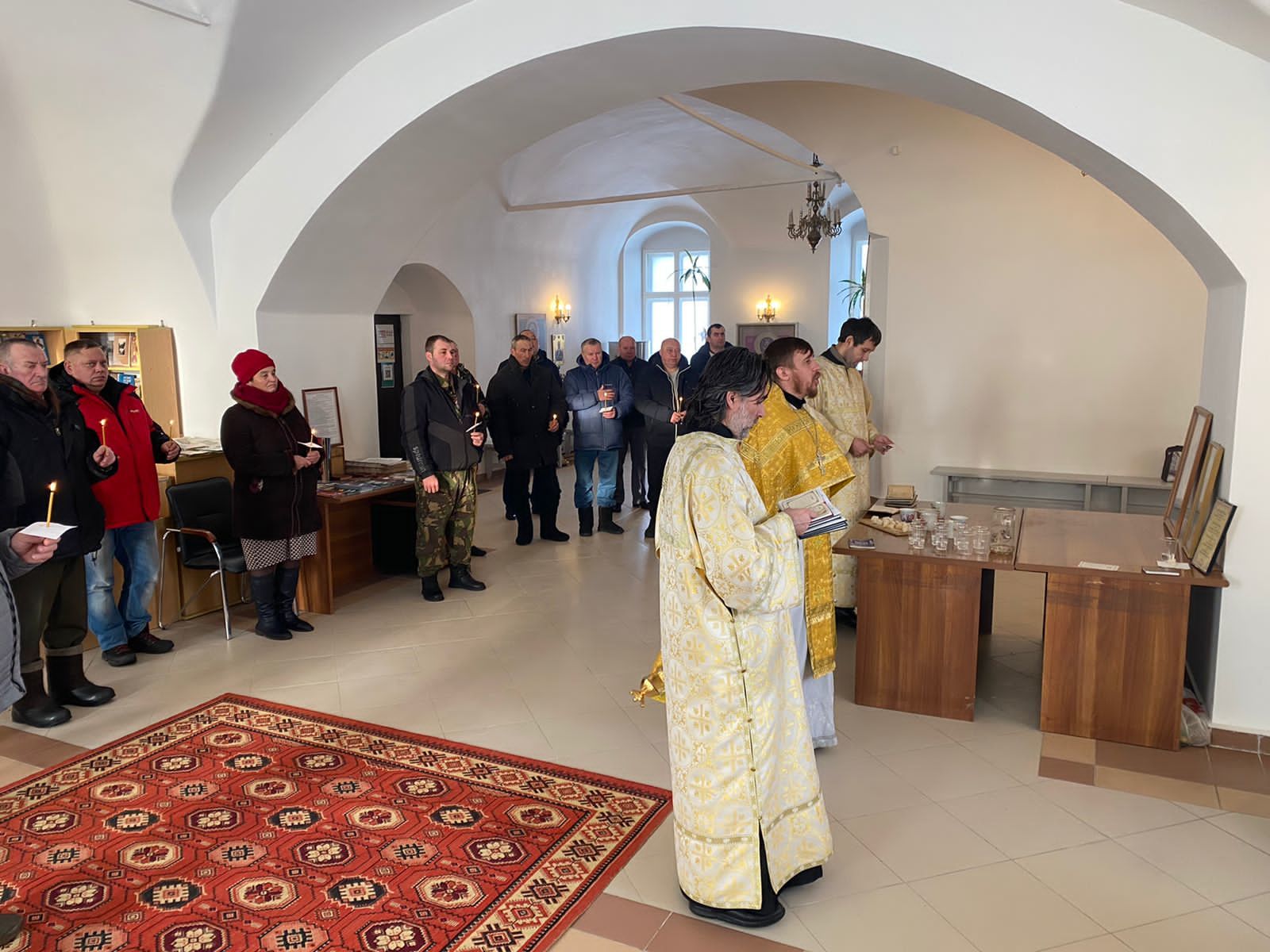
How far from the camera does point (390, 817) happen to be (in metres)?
3.41

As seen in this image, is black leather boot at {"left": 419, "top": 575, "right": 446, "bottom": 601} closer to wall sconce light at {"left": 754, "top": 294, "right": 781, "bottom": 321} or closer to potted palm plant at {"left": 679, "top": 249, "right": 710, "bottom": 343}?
wall sconce light at {"left": 754, "top": 294, "right": 781, "bottom": 321}

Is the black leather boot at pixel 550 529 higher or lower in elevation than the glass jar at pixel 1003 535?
lower

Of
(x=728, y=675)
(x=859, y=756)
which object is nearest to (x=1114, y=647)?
(x=859, y=756)

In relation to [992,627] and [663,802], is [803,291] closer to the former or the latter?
[992,627]

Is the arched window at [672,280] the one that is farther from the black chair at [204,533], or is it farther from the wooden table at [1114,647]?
the wooden table at [1114,647]

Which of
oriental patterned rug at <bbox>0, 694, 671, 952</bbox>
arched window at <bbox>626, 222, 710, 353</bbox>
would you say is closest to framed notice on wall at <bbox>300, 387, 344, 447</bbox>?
oriental patterned rug at <bbox>0, 694, 671, 952</bbox>

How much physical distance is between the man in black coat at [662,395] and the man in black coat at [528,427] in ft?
2.37

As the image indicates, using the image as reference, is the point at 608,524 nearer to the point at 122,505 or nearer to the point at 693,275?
the point at 122,505

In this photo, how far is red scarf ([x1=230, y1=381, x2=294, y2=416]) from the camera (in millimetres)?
5160

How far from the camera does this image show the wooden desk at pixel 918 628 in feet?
13.6

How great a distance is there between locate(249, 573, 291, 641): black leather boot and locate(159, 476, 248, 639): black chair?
0.12 meters

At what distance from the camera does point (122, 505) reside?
4.88m

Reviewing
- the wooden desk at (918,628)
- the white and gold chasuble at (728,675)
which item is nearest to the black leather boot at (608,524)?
the wooden desk at (918,628)

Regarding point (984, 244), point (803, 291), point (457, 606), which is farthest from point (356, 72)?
point (803, 291)
